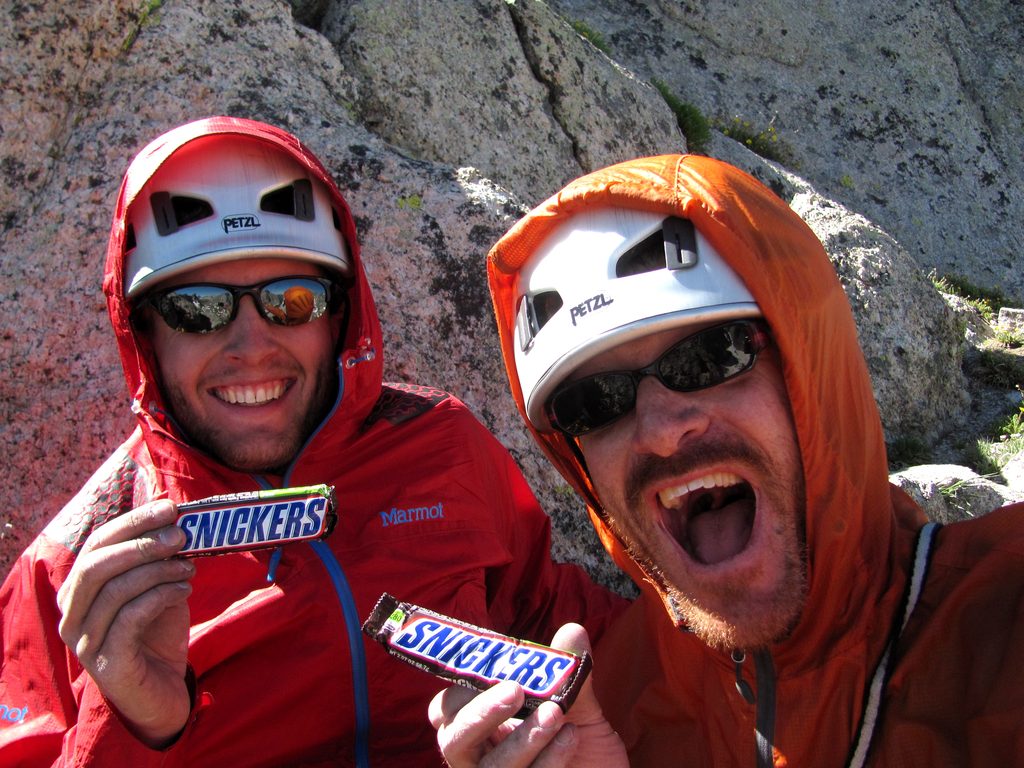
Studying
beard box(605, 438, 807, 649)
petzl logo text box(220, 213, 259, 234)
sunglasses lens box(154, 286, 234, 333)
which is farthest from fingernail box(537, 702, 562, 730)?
petzl logo text box(220, 213, 259, 234)

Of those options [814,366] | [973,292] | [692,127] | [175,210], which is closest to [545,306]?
[814,366]

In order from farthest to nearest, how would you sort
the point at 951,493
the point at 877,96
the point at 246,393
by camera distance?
the point at 877,96
the point at 951,493
the point at 246,393

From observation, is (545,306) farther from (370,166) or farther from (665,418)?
(370,166)

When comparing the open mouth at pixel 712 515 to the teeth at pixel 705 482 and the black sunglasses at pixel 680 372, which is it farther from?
the black sunglasses at pixel 680 372

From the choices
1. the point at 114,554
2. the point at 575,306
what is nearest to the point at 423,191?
the point at 575,306

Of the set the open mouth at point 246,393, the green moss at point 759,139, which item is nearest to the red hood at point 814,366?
the open mouth at point 246,393

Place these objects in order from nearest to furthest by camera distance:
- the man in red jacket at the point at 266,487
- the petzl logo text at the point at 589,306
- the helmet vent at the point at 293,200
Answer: the petzl logo text at the point at 589,306
the man in red jacket at the point at 266,487
the helmet vent at the point at 293,200
